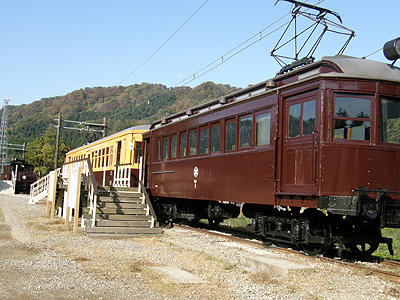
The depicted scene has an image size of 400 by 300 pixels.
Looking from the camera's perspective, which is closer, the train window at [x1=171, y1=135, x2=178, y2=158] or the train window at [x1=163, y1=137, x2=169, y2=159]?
the train window at [x1=171, y1=135, x2=178, y2=158]

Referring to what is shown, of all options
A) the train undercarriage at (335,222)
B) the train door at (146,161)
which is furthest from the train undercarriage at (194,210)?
the train undercarriage at (335,222)

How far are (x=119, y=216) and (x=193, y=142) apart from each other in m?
3.13

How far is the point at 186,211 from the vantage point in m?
15.0

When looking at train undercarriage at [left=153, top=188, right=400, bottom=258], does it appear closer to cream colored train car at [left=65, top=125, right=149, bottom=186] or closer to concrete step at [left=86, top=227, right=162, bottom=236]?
concrete step at [left=86, top=227, right=162, bottom=236]

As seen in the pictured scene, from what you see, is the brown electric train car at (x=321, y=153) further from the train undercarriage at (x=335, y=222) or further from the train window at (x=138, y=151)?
the train window at (x=138, y=151)

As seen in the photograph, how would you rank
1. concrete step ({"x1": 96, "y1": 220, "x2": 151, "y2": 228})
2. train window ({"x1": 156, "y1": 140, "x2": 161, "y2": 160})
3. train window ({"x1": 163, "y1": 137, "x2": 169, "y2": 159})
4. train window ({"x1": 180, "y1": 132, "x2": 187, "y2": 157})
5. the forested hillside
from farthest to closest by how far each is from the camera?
the forested hillside, train window ({"x1": 156, "y1": 140, "x2": 161, "y2": 160}), train window ({"x1": 163, "y1": 137, "x2": 169, "y2": 159}), train window ({"x1": 180, "y1": 132, "x2": 187, "y2": 157}), concrete step ({"x1": 96, "y1": 220, "x2": 151, "y2": 228})

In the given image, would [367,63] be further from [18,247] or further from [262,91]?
[18,247]

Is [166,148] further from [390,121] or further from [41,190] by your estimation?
[41,190]

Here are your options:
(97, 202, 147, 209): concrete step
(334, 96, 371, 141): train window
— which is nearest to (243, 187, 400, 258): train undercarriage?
(334, 96, 371, 141): train window

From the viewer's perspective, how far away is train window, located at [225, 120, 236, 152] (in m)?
11.1

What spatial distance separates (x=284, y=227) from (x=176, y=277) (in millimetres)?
3615

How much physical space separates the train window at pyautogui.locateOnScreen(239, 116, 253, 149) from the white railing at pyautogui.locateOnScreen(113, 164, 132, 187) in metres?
7.48

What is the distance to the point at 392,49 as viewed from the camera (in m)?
8.77

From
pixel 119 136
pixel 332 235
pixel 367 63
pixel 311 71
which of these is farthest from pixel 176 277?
pixel 119 136
